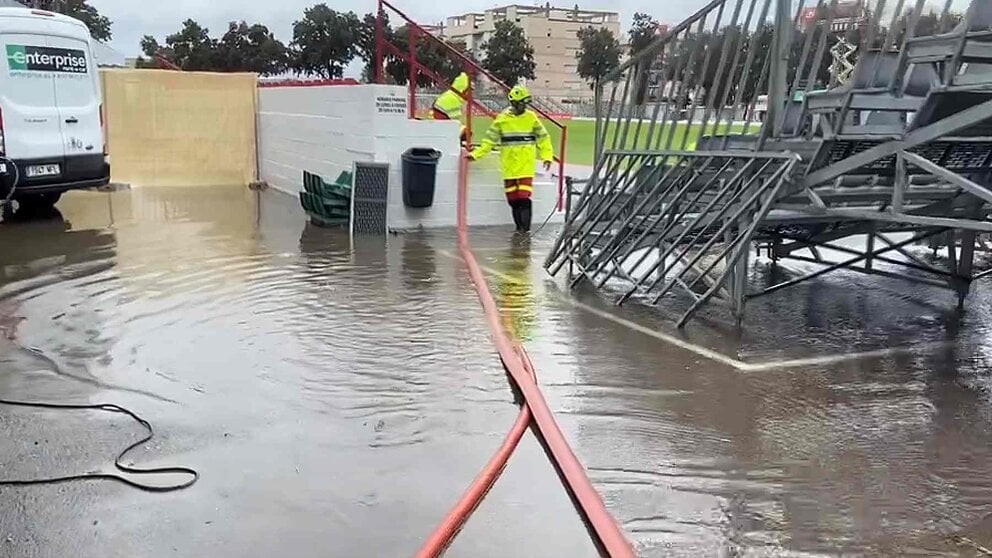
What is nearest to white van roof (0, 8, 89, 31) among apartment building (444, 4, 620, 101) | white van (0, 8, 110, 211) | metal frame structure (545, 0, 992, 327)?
white van (0, 8, 110, 211)

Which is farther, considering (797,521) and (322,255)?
(322,255)

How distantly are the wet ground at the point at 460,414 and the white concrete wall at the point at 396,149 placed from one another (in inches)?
117

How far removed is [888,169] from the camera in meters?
6.75

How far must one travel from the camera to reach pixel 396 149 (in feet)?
38.6

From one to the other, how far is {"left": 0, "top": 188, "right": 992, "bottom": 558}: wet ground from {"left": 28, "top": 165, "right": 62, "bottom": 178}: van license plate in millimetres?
3466

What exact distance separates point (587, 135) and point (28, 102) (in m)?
30.1

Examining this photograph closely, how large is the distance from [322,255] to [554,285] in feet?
8.95

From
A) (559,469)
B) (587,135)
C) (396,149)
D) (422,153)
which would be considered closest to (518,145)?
(422,153)

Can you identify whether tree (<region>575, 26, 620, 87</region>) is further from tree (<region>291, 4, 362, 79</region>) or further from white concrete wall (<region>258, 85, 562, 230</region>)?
white concrete wall (<region>258, 85, 562, 230</region>)

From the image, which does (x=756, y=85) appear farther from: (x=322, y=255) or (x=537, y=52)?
(x=537, y=52)

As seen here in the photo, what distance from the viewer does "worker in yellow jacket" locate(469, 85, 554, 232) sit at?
451 inches

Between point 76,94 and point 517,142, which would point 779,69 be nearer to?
point 517,142

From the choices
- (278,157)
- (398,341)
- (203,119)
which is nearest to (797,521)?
(398,341)

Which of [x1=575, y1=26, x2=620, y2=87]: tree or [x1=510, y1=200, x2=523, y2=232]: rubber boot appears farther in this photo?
[x1=575, y1=26, x2=620, y2=87]: tree
